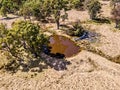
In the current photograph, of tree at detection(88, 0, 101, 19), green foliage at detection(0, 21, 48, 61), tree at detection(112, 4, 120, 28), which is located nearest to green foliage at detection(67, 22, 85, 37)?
tree at detection(88, 0, 101, 19)

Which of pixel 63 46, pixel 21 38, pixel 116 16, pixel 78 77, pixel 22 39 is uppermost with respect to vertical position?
pixel 21 38

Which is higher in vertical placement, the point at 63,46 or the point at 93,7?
the point at 93,7

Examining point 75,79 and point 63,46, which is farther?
point 63,46

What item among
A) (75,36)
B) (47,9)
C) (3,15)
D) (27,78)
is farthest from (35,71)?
(3,15)

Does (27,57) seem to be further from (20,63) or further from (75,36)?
(75,36)

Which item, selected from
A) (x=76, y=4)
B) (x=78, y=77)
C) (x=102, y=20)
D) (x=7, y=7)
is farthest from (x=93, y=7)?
(x=78, y=77)

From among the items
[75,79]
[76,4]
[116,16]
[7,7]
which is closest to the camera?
[75,79]

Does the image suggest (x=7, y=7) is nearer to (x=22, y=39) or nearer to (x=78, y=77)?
(x=22, y=39)
